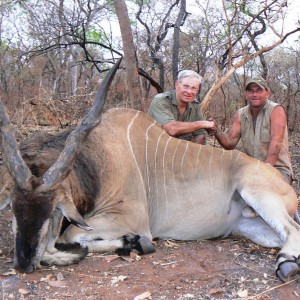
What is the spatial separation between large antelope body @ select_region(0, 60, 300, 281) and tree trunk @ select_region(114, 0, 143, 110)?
142cm

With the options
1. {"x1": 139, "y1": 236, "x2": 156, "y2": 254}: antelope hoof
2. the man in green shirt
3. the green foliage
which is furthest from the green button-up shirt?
the green foliage

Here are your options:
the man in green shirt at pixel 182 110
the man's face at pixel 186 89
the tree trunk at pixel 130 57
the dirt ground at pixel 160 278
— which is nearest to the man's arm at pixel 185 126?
the man in green shirt at pixel 182 110

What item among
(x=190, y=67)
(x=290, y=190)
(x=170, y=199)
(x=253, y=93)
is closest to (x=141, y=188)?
(x=170, y=199)

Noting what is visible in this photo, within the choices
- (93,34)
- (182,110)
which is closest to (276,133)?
(182,110)

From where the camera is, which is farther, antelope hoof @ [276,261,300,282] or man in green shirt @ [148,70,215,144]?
man in green shirt @ [148,70,215,144]

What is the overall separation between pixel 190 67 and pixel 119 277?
737 cm

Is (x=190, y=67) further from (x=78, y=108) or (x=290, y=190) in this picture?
(x=290, y=190)

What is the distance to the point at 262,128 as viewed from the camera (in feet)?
13.0

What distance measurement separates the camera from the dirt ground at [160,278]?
7.45 feet

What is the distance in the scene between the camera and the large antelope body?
2.42 metres

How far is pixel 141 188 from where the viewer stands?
3.10 m

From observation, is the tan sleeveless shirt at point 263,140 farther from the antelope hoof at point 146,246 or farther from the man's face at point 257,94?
the antelope hoof at point 146,246

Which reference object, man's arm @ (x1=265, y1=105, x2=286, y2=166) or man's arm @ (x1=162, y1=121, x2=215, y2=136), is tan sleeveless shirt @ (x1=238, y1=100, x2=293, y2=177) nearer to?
man's arm @ (x1=265, y1=105, x2=286, y2=166)

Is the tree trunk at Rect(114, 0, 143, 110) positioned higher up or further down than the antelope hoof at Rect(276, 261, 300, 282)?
higher up
